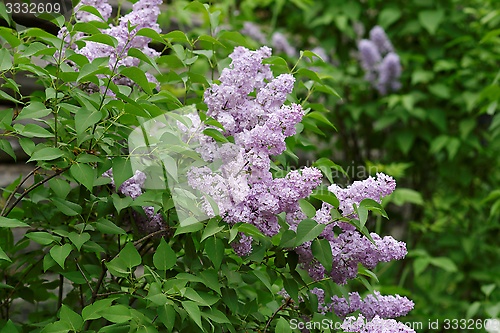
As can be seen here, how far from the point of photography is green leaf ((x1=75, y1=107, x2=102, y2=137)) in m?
1.11

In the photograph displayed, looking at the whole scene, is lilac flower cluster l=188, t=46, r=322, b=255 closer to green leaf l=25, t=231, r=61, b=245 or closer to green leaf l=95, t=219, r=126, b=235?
green leaf l=95, t=219, r=126, b=235

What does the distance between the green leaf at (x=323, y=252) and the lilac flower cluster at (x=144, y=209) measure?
0.31 metres

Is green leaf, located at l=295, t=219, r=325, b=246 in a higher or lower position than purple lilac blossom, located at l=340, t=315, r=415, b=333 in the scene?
higher

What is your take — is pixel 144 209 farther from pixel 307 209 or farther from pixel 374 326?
pixel 374 326

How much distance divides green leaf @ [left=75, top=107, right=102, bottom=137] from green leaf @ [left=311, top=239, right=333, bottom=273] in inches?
17.6

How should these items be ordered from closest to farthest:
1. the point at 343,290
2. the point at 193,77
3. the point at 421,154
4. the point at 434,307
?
the point at 343,290, the point at 193,77, the point at 434,307, the point at 421,154

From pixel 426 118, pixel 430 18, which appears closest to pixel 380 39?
pixel 430 18

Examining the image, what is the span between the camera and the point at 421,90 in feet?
10.5

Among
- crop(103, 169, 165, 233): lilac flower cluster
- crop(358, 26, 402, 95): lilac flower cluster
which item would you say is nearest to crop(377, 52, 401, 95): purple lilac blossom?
crop(358, 26, 402, 95): lilac flower cluster

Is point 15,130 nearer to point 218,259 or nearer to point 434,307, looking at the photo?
point 218,259

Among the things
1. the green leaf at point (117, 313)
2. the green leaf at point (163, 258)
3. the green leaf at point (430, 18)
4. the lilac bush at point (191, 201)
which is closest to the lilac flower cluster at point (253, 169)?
the lilac bush at point (191, 201)

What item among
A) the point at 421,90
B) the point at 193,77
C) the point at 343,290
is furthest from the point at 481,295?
the point at 193,77

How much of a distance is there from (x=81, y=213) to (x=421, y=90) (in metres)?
2.25

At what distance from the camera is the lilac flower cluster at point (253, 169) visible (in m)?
1.13
